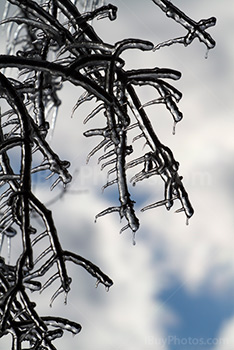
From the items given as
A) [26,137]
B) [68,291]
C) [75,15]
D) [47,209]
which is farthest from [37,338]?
[75,15]

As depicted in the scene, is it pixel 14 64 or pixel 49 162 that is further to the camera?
pixel 49 162

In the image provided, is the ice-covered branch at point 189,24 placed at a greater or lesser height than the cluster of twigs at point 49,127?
greater

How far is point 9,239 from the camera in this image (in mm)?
1508

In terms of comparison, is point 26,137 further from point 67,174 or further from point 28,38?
point 28,38

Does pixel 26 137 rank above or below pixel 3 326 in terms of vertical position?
above

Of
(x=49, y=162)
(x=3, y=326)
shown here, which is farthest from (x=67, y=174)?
Answer: (x=3, y=326)

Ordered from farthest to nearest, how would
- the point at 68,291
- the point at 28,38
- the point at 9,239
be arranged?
the point at 28,38 < the point at 9,239 < the point at 68,291

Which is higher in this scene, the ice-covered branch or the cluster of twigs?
the ice-covered branch

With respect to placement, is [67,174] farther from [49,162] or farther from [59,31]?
[59,31]

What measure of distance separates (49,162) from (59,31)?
0.29m

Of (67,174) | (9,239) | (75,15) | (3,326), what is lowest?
(3,326)

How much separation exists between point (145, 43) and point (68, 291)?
1.76ft

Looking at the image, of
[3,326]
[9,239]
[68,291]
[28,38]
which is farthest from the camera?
[28,38]

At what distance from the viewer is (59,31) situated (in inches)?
54.5
